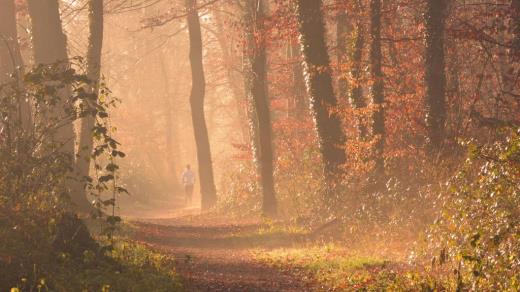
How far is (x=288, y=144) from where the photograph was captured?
22.3 metres

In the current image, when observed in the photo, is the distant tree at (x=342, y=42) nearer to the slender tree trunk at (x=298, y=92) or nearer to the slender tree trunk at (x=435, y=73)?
the slender tree trunk at (x=298, y=92)

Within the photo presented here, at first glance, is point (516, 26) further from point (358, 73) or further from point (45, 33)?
point (45, 33)

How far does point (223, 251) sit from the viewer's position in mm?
15555

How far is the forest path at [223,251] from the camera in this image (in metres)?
10.3

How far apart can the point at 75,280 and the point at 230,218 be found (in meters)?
15.4

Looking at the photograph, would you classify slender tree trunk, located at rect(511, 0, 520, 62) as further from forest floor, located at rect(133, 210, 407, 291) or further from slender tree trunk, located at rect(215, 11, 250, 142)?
slender tree trunk, located at rect(215, 11, 250, 142)

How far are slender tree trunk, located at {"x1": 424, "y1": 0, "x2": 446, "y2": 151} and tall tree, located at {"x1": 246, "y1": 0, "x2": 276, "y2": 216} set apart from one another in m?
5.16

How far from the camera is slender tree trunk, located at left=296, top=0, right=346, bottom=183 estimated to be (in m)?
17.3

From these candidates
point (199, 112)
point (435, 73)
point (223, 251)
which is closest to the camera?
point (435, 73)

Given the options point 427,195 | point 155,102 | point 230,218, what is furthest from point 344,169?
point 155,102

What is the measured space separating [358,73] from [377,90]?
81cm

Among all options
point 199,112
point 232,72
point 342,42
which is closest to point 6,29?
point 199,112

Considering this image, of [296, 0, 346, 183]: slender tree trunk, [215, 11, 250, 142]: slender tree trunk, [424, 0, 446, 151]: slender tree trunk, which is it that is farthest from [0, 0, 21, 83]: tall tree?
[215, 11, 250, 142]: slender tree trunk

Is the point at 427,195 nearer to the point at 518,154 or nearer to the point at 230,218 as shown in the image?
the point at 518,154
